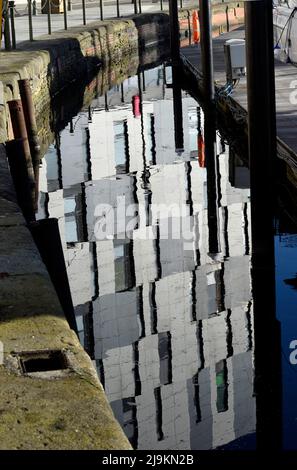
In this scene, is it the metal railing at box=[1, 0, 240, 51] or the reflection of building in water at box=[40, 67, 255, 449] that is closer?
the reflection of building in water at box=[40, 67, 255, 449]

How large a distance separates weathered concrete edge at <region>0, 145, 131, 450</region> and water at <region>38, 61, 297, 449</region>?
994 mm

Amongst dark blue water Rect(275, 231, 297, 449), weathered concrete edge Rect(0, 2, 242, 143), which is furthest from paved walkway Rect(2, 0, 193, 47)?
dark blue water Rect(275, 231, 297, 449)

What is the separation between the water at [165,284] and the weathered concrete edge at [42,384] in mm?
994

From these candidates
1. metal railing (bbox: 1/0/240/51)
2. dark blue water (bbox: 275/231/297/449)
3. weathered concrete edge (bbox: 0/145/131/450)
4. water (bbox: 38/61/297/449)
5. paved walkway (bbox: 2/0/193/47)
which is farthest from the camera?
metal railing (bbox: 1/0/240/51)

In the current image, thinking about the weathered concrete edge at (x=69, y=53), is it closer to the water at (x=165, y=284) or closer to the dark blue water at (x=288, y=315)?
the water at (x=165, y=284)

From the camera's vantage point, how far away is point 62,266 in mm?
9141

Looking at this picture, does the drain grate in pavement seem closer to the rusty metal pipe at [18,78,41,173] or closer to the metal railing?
the rusty metal pipe at [18,78,41,173]

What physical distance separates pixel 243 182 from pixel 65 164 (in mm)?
3330

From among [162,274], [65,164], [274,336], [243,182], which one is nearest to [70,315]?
[274,336]

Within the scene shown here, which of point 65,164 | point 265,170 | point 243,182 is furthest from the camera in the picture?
point 65,164

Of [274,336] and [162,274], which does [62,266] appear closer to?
[274,336]

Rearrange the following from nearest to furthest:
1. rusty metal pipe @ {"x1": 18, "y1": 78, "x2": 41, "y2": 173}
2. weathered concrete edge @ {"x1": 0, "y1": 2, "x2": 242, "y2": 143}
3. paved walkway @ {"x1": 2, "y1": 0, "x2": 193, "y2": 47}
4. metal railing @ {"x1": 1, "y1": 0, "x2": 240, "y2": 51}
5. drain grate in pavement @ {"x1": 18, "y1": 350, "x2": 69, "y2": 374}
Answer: drain grate in pavement @ {"x1": 18, "y1": 350, "x2": 69, "y2": 374}
rusty metal pipe @ {"x1": 18, "y1": 78, "x2": 41, "y2": 173}
weathered concrete edge @ {"x1": 0, "y1": 2, "x2": 242, "y2": 143}
paved walkway @ {"x1": 2, "y1": 0, "x2": 193, "y2": 47}
metal railing @ {"x1": 1, "y1": 0, "x2": 240, "y2": 51}

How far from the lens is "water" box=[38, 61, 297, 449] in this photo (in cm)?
821

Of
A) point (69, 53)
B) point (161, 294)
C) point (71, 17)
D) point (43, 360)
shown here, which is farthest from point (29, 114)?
point (71, 17)
